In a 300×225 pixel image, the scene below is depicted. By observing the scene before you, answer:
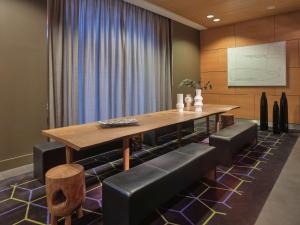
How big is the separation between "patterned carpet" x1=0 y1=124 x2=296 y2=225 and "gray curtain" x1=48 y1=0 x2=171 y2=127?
1106 mm

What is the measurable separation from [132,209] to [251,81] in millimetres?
5223

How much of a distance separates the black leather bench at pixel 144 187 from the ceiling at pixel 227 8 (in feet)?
11.5

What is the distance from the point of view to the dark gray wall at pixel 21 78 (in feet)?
9.48

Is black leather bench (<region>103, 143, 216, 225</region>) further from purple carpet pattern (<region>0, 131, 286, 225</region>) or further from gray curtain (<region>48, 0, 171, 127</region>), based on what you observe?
gray curtain (<region>48, 0, 171, 127</region>)

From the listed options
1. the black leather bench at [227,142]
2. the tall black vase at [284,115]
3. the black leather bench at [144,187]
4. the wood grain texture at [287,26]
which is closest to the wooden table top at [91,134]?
the black leather bench at [144,187]

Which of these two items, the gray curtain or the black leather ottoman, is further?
the gray curtain

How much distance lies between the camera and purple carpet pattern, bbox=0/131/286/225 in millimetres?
1897

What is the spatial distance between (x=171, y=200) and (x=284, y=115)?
384 centimetres

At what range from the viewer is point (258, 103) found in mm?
5781

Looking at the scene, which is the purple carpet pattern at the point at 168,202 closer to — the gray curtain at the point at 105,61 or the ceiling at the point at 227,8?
the gray curtain at the point at 105,61

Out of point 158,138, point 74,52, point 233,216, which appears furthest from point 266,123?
point 74,52

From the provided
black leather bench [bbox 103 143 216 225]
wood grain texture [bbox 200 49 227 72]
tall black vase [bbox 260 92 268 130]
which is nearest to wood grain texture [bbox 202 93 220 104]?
wood grain texture [bbox 200 49 227 72]

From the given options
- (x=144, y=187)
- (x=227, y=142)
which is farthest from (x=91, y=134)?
(x=227, y=142)

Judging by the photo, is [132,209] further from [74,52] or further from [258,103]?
[258,103]
